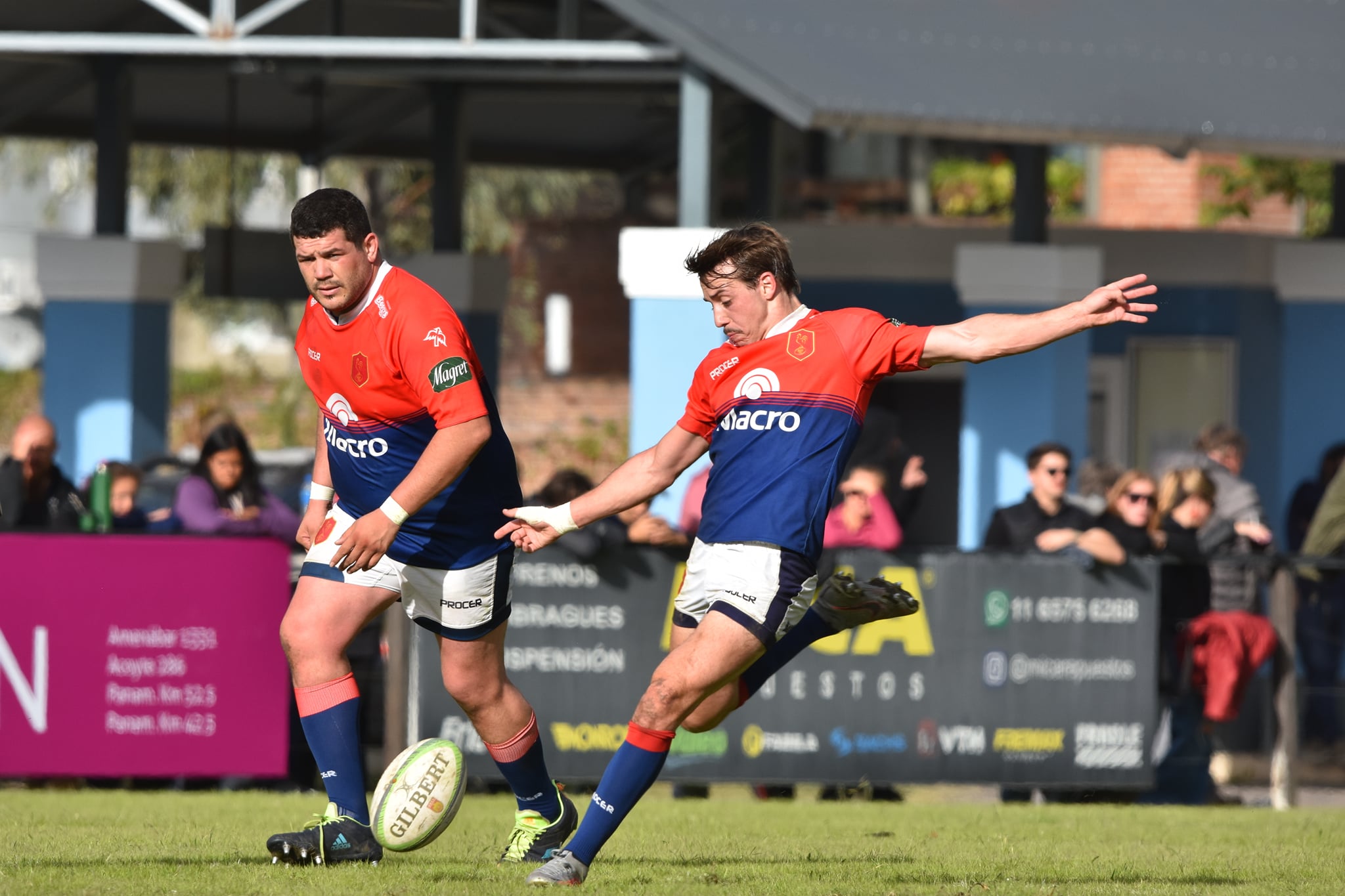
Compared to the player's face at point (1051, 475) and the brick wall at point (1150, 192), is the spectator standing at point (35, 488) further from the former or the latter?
the brick wall at point (1150, 192)

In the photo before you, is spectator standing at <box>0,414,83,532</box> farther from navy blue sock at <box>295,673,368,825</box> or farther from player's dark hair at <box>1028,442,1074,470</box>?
player's dark hair at <box>1028,442,1074,470</box>

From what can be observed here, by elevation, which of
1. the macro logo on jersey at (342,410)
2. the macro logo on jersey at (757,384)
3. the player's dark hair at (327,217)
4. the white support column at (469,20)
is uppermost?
the white support column at (469,20)

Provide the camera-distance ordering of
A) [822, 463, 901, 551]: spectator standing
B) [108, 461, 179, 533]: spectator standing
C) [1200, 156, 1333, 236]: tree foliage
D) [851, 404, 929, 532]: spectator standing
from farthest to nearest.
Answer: [1200, 156, 1333, 236]: tree foliage
[851, 404, 929, 532]: spectator standing
[108, 461, 179, 533]: spectator standing
[822, 463, 901, 551]: spectator standing

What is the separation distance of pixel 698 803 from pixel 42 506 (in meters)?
3.99

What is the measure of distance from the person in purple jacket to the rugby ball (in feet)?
15.1

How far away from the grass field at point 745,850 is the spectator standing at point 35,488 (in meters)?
1.61

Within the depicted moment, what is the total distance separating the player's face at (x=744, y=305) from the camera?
6.51 m

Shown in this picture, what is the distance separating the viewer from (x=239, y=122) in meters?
19.9

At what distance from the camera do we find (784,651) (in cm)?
695

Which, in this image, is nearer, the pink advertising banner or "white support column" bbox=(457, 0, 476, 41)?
the pink advertising banner

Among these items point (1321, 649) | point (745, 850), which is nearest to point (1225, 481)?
point (1321, 649)

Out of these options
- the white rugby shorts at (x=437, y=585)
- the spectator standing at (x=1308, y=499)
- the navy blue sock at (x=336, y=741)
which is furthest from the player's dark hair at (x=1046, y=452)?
the navy blue sock at (x=336, y=741)

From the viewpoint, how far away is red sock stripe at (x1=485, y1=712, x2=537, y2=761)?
22.8ft

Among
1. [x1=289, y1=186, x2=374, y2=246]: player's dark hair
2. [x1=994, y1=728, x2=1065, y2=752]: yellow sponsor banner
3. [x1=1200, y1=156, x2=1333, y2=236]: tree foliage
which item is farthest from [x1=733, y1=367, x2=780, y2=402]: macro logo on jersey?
[x1=1200, y1=156, x2=1333, y2=236]: tree foliage
